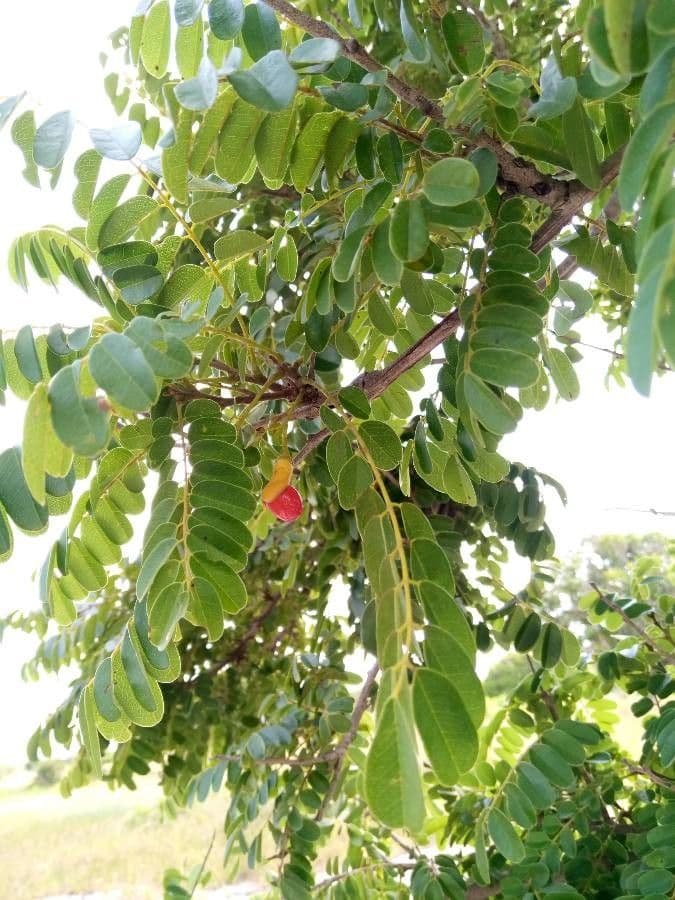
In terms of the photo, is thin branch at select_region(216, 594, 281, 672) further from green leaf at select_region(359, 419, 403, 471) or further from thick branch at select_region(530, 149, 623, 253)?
thick branch at select_region(530, 149, 623, 253)

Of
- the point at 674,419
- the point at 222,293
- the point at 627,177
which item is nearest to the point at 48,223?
the point at 222,293

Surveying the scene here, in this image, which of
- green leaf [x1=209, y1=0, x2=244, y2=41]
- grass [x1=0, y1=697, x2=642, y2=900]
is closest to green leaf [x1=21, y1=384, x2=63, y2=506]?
green leaf [x1=209, y1=0, x2=244, y2=41]

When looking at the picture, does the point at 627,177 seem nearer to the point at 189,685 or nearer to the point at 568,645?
the point at 568,645

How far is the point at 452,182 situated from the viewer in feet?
1.30

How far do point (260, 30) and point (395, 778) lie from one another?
1.32 feet

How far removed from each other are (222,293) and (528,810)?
0.63 metres

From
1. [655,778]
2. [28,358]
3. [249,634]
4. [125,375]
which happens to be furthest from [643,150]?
[249,634]

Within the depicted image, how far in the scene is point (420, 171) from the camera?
51cm

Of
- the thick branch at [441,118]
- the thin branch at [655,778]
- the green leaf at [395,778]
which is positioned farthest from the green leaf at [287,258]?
the thin branch at [655,778]

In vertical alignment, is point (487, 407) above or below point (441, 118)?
below

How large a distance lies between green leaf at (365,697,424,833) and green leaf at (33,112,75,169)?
35 centimetres

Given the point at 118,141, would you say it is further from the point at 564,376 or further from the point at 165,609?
the point at 564,376

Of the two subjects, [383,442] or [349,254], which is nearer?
[349,254]

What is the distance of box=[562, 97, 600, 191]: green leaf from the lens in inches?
17.1
